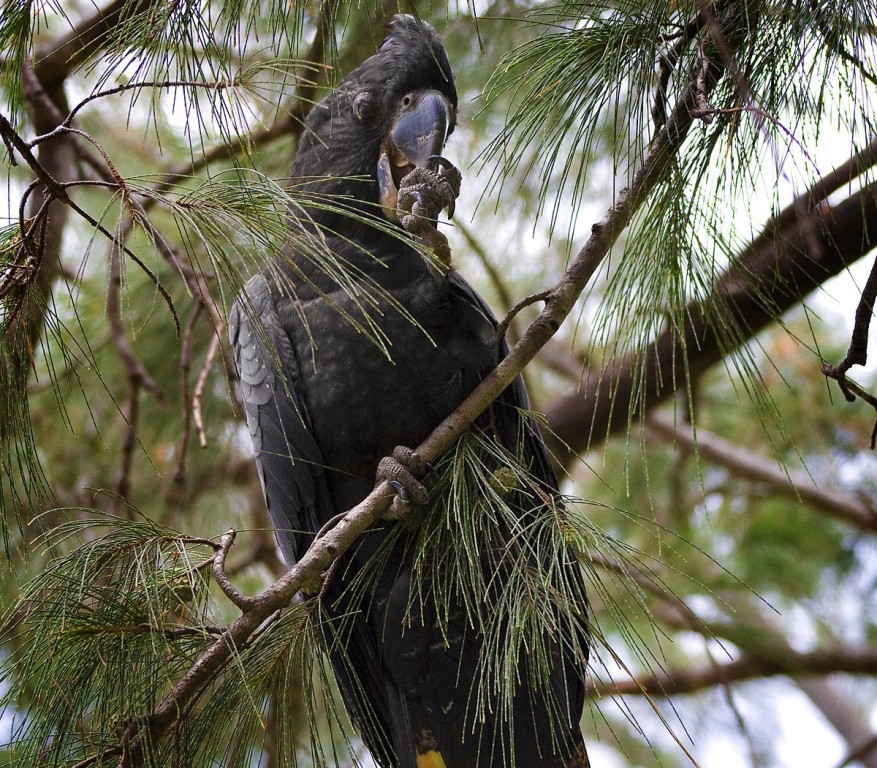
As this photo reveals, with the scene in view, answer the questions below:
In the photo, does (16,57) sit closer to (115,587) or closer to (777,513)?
(115,587)

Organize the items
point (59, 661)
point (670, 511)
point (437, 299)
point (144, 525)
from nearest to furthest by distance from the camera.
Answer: point (59, 661)
point (144, 525)
point (437, 299)
point (670, 511)

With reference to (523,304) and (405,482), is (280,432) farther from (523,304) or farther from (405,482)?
(523,304)

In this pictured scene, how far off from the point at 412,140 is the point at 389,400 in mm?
623

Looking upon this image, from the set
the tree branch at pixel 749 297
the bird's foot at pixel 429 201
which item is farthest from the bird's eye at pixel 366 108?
the tree branch at pixel 749 297

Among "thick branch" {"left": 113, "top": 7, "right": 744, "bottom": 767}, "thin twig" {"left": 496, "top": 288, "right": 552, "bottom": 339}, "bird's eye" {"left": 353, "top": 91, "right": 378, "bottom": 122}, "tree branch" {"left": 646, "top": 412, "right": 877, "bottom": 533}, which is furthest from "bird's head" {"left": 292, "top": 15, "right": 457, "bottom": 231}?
"tree branch" {"left": 646, "top": 412, "right": 877, "bottom": 533}

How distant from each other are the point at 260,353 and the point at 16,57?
0.88 m

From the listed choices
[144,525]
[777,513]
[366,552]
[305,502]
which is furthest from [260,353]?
[777,513]

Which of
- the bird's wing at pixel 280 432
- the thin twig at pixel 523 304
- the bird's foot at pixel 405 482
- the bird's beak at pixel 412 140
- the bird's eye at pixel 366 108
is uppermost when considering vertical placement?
the bird's eye at pixel 366 108

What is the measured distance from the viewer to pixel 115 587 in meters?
1.36

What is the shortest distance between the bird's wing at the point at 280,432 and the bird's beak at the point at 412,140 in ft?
1.24

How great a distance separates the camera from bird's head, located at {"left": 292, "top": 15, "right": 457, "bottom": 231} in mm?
2139

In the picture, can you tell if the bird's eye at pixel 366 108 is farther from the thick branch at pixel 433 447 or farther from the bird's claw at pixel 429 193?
the thick branch at pixel 433 447

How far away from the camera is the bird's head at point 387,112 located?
2.14m

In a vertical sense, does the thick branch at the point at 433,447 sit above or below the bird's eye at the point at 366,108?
below
